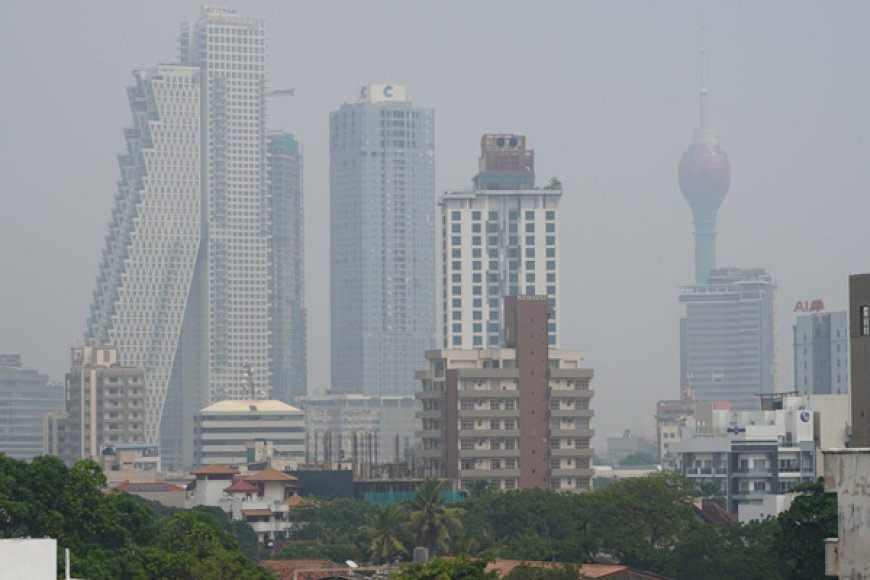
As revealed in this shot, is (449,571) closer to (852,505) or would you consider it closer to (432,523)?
(852,505)

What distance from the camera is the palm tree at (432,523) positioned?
551ft

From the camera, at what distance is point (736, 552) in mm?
150750

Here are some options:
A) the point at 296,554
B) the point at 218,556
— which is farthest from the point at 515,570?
the point at 296,554

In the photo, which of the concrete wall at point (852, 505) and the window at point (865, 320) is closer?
the concrete wall at point (852, 505)

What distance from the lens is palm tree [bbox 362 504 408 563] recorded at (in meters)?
166

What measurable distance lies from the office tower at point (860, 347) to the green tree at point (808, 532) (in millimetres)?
8686

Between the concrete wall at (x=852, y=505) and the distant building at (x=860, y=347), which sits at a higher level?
the distant building at (x=860, y=347)

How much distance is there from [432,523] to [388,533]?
337cm

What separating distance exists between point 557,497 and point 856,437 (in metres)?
110

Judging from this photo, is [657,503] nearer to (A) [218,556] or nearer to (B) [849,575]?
(A) [218,556]

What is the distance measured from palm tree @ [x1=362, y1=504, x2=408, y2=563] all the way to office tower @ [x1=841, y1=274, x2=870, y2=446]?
265 feet

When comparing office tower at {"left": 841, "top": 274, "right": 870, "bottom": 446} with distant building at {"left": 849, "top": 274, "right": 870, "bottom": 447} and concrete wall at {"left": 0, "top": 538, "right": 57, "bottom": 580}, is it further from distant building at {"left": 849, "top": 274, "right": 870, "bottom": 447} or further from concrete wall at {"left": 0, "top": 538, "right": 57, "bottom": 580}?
concrete wall at {"left": 0, "top": 538, "right": 57, "bottom": 580}

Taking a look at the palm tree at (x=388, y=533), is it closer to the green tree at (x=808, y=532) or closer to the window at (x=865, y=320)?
A: the green tree at (x=808, y=532)

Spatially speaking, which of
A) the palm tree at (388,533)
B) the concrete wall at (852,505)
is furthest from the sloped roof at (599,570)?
the concrete wall at (852,505)
